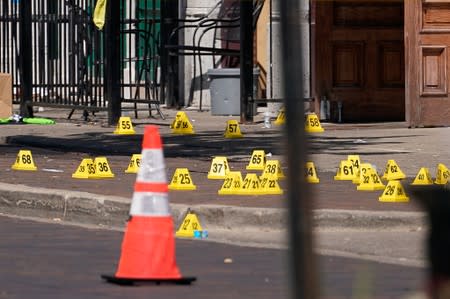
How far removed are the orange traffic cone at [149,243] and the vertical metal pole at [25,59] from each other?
1247 cm

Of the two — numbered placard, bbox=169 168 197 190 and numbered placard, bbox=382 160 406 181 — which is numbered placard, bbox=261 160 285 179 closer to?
numbered placard, bbox=169 168 197 190

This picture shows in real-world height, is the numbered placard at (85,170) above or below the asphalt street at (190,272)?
above

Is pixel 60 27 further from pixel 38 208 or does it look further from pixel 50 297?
pixel 50 297

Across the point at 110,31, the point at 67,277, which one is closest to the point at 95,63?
the point at 110,31

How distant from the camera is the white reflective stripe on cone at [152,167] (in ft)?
22.5

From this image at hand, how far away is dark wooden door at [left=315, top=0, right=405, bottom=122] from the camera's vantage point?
17.9 m

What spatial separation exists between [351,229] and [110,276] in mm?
2367

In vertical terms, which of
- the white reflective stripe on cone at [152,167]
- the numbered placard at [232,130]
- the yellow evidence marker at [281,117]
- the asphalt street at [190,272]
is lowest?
the asphalt street at [190,272]

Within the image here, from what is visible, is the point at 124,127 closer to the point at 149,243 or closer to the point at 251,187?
the point at 251,187

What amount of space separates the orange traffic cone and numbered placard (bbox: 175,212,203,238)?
5.80 ft

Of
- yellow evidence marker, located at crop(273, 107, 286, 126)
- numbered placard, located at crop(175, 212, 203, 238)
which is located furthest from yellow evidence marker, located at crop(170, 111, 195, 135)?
numbered placard, located at crop(175, 212, 203, 238)

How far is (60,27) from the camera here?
1869 centimetres

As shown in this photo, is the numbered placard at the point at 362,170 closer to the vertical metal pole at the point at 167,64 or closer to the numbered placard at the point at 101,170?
the numbered placard at the point at 101,170

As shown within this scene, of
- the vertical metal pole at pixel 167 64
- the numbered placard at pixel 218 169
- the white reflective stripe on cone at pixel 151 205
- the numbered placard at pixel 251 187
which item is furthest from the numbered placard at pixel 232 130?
the white reflective stripe on cone at pixel 151 205
